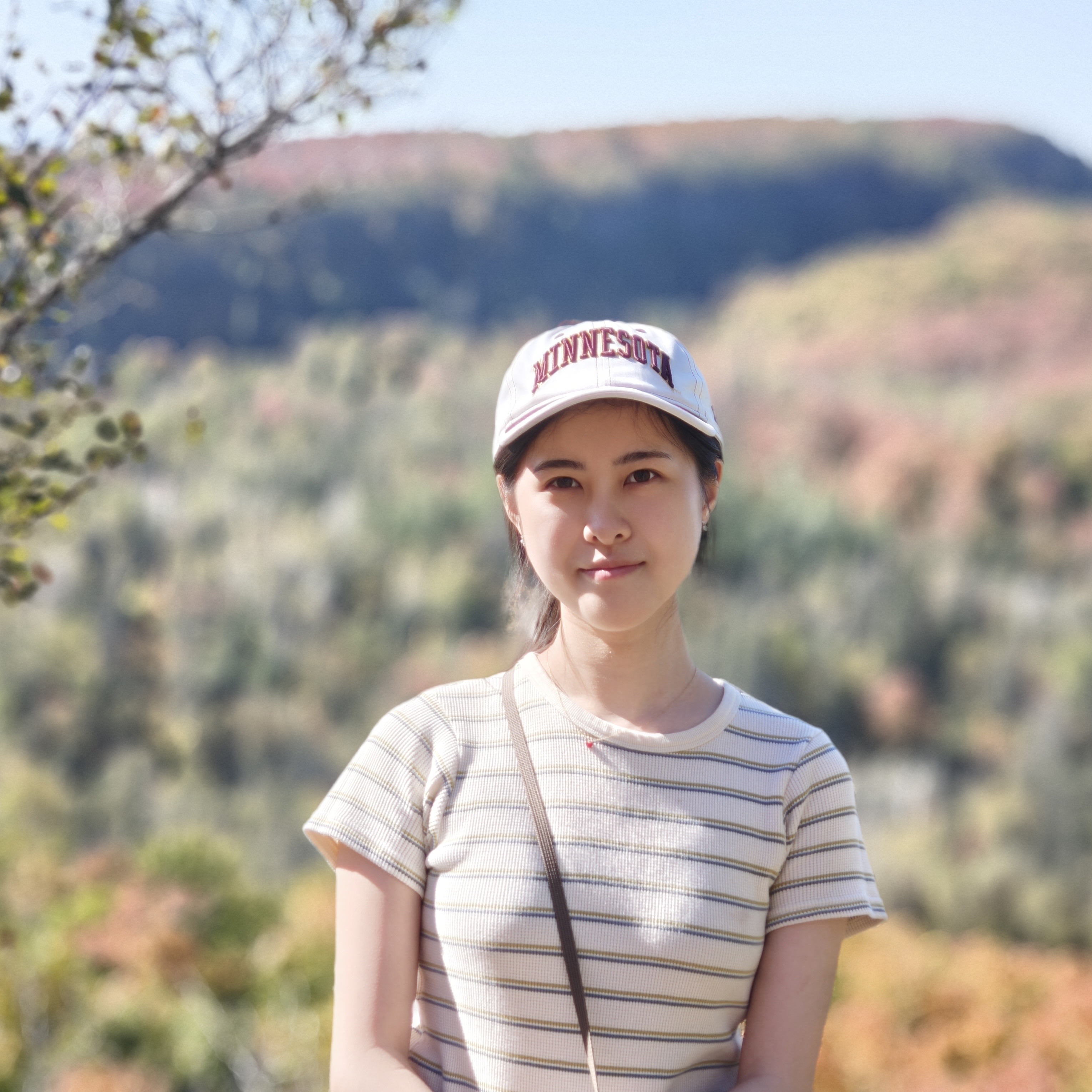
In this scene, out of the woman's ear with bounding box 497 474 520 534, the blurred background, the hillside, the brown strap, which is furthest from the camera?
the hillside

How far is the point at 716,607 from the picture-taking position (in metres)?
22.5

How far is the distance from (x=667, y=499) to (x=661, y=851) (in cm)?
41

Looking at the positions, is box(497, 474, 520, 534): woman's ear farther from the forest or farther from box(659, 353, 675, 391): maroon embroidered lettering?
the forest

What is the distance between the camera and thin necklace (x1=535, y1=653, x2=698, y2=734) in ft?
4.95

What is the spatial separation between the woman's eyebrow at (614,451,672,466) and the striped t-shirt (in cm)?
31

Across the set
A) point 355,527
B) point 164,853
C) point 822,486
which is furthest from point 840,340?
point 164,853

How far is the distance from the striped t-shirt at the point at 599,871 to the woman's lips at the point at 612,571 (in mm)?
175

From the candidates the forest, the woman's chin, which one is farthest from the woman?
the forest

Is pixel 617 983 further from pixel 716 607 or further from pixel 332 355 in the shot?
pixel 332 355

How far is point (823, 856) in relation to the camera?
147 centimetres

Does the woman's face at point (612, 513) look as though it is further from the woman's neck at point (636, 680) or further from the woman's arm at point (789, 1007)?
the woman's arm at point (789, 1007)

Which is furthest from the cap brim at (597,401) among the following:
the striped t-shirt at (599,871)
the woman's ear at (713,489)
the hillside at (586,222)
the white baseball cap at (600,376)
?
the hillside at (586,222)

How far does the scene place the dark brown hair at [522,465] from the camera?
4.89ft

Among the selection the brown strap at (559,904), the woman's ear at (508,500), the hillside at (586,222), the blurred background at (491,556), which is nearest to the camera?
the brown strap at (559,904)
